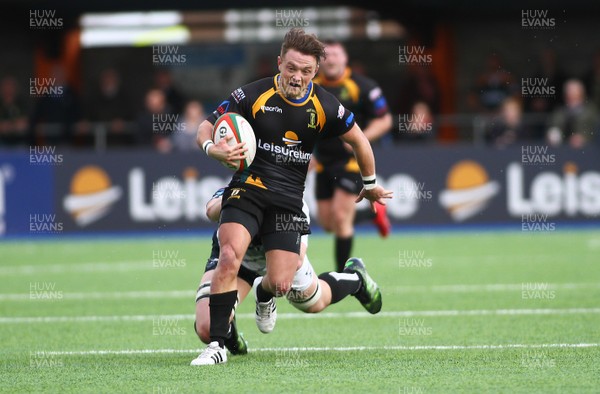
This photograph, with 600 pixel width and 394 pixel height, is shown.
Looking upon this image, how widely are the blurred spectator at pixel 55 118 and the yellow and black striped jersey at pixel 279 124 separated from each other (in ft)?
48.8

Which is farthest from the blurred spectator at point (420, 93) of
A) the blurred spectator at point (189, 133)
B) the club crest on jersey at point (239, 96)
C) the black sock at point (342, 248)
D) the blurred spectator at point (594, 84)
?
the club crest on jersey at point (239, 96)

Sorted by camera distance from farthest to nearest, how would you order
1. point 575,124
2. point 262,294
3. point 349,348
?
point 575,124
point 349,348
point 262,294

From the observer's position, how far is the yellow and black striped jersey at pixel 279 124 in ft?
23.5

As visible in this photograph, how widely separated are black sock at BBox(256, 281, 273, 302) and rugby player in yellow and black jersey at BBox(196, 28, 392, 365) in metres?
0.23

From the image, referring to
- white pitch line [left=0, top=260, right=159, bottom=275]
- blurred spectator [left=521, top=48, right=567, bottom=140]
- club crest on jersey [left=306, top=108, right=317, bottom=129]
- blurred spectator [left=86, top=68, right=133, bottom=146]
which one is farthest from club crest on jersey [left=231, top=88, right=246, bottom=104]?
blurred spectator [left=86, top=68, right=133, bottom=146]

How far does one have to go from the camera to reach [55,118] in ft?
71.5

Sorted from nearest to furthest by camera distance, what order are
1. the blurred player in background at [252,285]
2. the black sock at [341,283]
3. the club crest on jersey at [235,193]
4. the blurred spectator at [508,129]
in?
1. the club crest on jersey at [235,193]
2. the blurred player in background at [252,285]
3. the black sock at [341,283]
4. the blurred spectator at [508,129]

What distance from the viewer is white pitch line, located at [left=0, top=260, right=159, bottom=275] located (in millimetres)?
14109

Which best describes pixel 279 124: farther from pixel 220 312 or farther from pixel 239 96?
pixel 220 312

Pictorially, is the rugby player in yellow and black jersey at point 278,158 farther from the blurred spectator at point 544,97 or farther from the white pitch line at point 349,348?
the blurred spectator at point 544,97

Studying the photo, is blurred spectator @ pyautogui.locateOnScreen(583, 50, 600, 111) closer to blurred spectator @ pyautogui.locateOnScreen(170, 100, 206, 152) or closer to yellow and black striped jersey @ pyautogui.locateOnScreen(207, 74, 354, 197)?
blurred spectator @ pyautogui.locateOnScreen(170, 100, 206, 152)

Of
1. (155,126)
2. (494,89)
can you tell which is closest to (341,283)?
(155,126)

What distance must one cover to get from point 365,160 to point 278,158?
57 cm

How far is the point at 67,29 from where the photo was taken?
1035 inches
